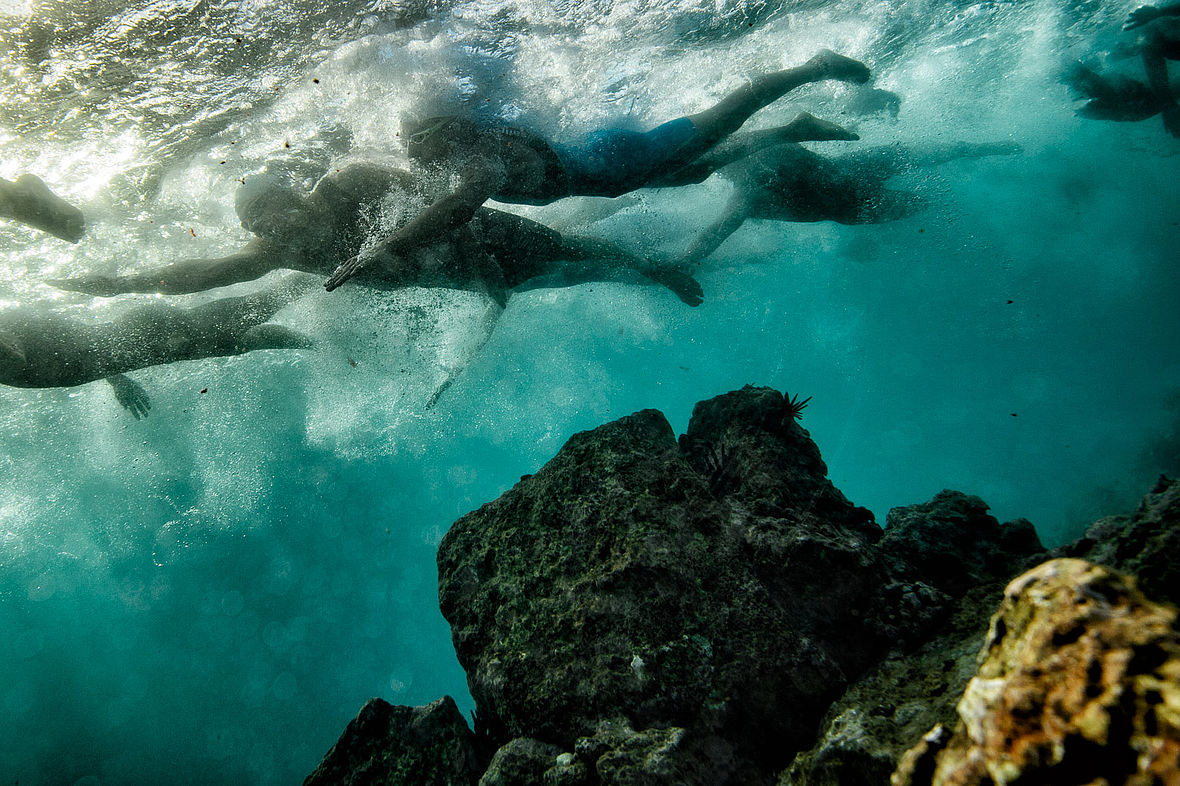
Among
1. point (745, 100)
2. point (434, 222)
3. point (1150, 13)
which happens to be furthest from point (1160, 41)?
point (434, 222)

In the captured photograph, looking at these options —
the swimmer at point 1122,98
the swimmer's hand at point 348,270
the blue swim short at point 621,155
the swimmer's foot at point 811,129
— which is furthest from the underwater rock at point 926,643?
the swimmer at point 1122,98

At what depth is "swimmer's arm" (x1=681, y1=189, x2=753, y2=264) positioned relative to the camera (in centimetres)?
1141

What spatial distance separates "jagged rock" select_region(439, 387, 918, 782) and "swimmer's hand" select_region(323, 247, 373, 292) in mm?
2865

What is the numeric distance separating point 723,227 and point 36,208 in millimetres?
12597

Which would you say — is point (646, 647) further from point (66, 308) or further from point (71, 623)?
point (71, 623)

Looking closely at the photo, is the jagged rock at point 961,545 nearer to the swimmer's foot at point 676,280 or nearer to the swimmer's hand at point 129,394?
the swimmer's foot at point 676,280

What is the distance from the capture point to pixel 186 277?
604 centimetres

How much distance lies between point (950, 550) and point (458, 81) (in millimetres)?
8991

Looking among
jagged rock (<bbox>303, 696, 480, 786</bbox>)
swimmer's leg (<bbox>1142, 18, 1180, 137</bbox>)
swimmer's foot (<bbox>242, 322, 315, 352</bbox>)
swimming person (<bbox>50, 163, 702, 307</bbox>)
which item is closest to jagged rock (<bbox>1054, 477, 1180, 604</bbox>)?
jagged rock (<bbox>303, 696, 480, 786</bbox>)

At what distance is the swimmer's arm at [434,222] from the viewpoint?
15.4ft

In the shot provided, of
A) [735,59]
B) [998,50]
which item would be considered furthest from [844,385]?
[735,59]

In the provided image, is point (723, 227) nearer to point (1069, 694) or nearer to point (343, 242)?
point (343, 242)

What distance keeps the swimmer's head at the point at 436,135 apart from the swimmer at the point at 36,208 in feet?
15.5

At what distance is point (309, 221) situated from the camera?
6219 mm
